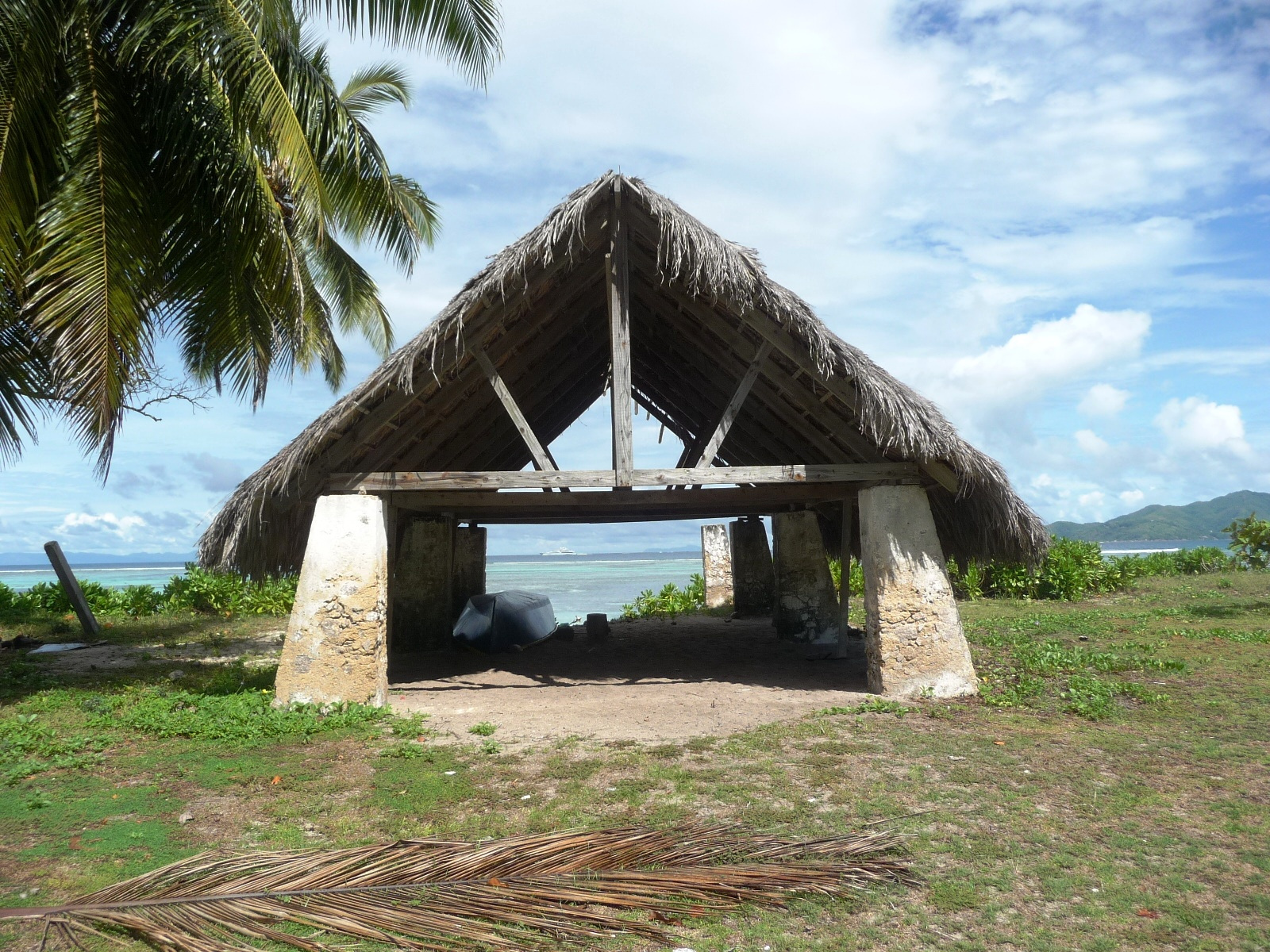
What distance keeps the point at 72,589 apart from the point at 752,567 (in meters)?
9.89

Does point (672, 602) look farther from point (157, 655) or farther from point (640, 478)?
point (640, 478)

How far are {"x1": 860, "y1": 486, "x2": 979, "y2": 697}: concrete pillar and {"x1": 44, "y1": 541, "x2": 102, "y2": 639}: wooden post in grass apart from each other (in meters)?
10.5

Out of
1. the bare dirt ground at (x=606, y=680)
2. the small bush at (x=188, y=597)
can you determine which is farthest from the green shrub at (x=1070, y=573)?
the small bush at (x=188, y=597)

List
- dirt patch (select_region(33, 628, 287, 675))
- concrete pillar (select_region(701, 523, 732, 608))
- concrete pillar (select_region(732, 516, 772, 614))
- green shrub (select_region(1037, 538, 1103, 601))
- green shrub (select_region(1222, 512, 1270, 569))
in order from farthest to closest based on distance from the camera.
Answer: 1. green shrub (select_region(1222, 512, 1270, 569))
2. concrete pillar (select_region(701, 523, 732, 608))
3. green shrub (select_region(1037, 538, 1103, 601))
4. concrete pillar (select_region(732, 516, 772, 614))
5. dirt patch (select_region(33, 628, 287, 675))

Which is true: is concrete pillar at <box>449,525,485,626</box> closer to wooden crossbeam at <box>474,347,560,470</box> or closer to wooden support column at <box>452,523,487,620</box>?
wooden support column at <box>452,523,487,620</box>

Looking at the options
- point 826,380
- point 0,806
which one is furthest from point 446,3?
point 0,806

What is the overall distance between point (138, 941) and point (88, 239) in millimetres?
5166

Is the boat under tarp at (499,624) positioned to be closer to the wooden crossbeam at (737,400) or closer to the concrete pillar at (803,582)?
the concrete pillar at (803,582)

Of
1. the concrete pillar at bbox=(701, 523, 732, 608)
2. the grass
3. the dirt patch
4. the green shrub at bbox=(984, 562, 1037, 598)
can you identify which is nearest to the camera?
the grass

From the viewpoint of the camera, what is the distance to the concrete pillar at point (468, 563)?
1216 cm

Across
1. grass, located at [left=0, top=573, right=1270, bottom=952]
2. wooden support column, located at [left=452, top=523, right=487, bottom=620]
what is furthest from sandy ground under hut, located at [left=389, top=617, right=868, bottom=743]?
wooden support column, located at [left=452, top=523, right=487, bottom=620]

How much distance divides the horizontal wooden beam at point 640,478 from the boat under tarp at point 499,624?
419 cm

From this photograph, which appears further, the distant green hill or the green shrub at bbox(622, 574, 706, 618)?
the distant green hill

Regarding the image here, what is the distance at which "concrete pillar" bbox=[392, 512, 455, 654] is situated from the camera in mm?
10586
